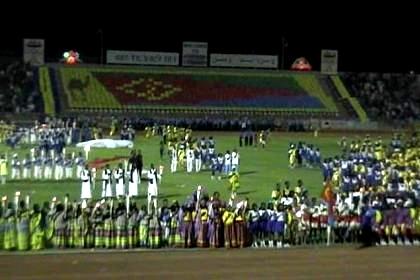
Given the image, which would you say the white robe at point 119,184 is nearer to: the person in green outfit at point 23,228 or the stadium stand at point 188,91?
the person in green outfit at point 23,228

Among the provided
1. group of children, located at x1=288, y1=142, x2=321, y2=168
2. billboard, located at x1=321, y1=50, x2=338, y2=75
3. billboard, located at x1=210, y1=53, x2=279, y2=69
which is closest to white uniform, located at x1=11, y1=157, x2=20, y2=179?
group of children, located at x1=288, y1=142, x2=321, y2=168

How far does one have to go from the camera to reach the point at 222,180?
27438 millimetres

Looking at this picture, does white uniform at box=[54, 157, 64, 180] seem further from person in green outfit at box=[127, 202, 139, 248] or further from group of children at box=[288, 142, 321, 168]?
group of children at box=[288, 142, 321, 168]

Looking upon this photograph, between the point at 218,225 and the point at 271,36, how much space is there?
150 ft

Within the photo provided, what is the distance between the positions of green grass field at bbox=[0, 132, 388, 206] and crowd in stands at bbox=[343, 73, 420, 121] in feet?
41.3

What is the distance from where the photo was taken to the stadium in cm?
1733

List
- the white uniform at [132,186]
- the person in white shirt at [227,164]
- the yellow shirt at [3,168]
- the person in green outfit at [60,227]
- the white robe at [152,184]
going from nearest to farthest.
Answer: the person in green outfit at [60,227] < the white robe at [152,184] < the white uniform at [132,186] < the yellow shirt at [3,168] < the person in white shirt at [227,164]

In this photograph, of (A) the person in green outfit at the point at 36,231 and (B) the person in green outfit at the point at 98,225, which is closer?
(A) the person in green outfit at the point at 36,231

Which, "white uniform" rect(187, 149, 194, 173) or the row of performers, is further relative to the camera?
"white uniform" rect(187, 149, 194, 173)

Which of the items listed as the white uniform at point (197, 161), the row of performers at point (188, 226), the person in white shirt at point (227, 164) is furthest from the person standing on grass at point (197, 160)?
the row of performers at point (188, 226)

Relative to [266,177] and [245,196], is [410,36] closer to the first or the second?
[266,177]

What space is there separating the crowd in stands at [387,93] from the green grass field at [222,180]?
12581mm

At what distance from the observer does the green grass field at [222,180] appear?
2406cm

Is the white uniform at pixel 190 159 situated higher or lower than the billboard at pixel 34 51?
lower
